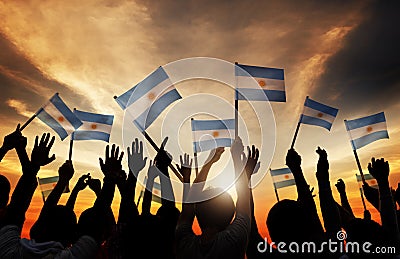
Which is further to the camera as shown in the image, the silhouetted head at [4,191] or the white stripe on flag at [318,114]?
the white stripe on flag at [318,114]

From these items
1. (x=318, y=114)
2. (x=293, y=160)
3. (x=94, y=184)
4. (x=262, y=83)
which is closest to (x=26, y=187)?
(x=94, y=184)

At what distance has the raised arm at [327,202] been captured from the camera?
447 cm

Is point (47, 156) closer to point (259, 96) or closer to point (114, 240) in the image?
point (114, 240)

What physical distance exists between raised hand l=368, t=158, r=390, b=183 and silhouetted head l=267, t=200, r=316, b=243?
87.4 inches

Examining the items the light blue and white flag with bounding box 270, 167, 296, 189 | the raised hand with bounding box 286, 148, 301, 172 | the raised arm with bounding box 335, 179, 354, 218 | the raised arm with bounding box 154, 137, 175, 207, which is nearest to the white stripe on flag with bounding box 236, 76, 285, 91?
the raised arm with bounding box 335, 179, 354, 218

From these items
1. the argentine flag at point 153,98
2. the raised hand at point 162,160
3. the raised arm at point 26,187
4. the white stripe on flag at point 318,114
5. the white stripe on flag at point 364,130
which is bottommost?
the raised arm at point 26,187

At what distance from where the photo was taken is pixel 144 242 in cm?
378

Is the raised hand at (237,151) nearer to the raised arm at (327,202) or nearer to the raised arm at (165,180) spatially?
the raised arm at (165,180)

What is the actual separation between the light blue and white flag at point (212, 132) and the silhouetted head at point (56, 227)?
7353 millimetres

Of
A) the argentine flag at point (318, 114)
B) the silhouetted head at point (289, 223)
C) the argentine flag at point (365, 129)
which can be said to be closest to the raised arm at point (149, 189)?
the silhouetted head at point (289, 223)

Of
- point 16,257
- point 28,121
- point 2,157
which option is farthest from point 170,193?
point 28,121

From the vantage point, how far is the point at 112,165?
483cm

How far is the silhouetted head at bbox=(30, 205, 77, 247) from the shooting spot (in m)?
3.97

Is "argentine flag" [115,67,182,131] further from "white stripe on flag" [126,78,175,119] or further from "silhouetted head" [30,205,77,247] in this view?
"silhouetted head" [30,205,77,247]
